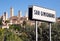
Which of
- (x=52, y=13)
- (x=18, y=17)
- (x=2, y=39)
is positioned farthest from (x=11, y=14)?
(x=52, y=13)

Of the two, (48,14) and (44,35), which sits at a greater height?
(48,14)

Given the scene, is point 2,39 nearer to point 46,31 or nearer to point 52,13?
point 46,31

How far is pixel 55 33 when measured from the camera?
2048 inches

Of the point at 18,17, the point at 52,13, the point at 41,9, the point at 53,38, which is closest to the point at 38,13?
the point at 41,9

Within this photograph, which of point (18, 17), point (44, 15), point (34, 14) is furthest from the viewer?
point (18, 17)

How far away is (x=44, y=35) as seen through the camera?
5256cm

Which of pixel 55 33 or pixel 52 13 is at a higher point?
pixel 52 13

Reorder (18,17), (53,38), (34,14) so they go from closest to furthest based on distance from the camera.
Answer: (34,14) → (53,38) → (18,17)

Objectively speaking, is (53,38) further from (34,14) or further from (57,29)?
(34,14)

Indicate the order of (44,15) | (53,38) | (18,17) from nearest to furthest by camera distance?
(44,15) < (53,38) < (18,17)

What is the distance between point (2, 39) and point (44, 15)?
25.2 meters

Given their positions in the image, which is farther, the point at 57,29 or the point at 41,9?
the point at 57,29

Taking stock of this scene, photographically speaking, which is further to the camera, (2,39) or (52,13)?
(2,39)

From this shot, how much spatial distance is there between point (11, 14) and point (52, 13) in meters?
142
